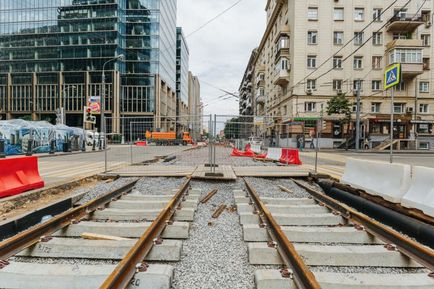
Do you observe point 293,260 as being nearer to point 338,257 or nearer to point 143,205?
point 338,257

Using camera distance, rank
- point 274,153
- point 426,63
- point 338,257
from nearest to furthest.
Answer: point 338,257 < point 274,153 < point 426,63

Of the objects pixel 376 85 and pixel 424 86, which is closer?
pixel 376 85

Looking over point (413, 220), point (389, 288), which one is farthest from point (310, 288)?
point (413, 220)

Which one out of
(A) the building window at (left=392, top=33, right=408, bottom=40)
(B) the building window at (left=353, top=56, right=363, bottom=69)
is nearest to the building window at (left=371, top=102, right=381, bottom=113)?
(B) the building window at (left=353, top=56, right=363, bottom=69)

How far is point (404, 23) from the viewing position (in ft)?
132

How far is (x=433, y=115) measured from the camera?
41000 mm

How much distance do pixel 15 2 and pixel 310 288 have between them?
302 feet

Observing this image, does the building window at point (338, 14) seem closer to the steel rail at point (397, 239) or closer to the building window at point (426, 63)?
the building window at point (426, 63)

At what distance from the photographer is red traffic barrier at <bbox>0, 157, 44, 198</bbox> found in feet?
21.0

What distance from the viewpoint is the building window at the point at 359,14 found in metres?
Answer: 40.8

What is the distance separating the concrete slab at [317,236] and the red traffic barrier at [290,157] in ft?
35.8

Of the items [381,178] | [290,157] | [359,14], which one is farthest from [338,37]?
[381,178]

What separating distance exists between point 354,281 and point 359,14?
156ft

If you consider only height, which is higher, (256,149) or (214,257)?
(256,149)
